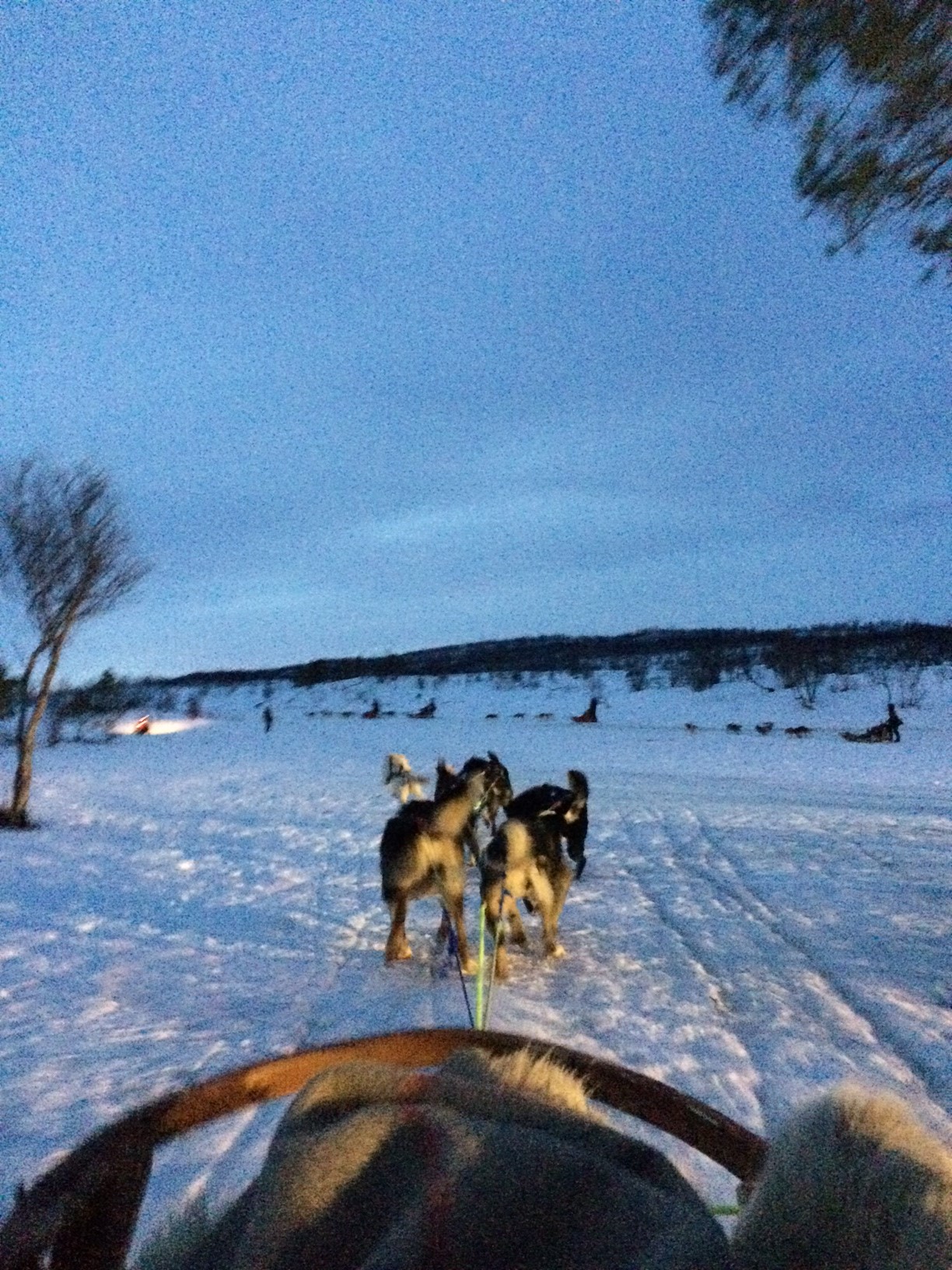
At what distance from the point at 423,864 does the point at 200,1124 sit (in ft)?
15.3

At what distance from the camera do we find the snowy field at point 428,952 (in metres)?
4.08

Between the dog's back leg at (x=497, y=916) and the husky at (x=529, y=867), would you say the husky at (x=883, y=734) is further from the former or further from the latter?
the dog's back leg at (x=497, y=916)

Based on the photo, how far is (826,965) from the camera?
5.86 metres

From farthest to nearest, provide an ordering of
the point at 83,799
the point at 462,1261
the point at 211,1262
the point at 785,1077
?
the point at 83,799
the point at 785,1077
the point at 211,1262
the point at 462,1261

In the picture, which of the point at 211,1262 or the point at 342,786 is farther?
the point at 342,786

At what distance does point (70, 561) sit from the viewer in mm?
11859

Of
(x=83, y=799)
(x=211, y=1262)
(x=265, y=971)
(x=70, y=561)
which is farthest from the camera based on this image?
(x=83, y=799)

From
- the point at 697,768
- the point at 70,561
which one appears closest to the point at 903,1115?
the point at 70,561

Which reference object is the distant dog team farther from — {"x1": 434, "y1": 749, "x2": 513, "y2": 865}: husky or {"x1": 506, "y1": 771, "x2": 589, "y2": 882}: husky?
{"x1": 434, "y1": 749, "x2": 513, "y2": 865}: husky

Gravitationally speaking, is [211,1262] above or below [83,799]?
above

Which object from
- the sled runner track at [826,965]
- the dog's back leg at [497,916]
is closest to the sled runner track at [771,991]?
the sled runner track at [826,965]

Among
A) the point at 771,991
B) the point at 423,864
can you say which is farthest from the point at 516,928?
the point at 771,991

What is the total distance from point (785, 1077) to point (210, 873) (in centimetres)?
728

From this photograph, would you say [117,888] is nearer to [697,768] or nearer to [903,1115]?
[903,1115]
